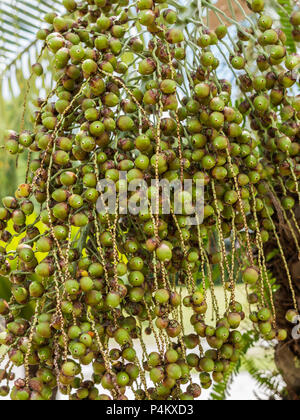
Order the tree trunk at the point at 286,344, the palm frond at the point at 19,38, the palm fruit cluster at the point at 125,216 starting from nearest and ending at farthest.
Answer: the palm fruit cluster at the point at 125,216
the tree trunk at the point at 286,344
the palm frond at the point at 19,38

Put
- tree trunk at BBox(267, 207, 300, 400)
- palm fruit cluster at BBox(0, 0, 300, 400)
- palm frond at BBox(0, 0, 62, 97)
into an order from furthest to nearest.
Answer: palm frond at BBox(0, 0, 62, 97) < tree trunk at BBox(267, 207, 300, 400) < palm fruit cluster at BBox(0, 0, 300, 400)

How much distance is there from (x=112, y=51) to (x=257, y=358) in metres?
1.24

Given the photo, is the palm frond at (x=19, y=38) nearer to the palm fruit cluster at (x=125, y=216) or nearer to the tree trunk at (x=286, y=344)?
the palm fruit cluster at (x=125, y=216)

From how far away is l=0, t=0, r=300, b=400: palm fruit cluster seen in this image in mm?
583

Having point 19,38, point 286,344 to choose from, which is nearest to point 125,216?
point 286,344

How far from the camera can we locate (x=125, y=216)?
27.6 inches

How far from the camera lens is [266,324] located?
66cm

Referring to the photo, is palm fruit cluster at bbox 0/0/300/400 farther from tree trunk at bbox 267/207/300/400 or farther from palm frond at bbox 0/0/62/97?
palm frond at bbox 0/0/62/97

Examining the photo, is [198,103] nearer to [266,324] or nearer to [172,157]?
[172,157]

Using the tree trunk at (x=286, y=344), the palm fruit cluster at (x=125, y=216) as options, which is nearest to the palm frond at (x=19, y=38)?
the palm fruit cluster at (x=125, y=216)

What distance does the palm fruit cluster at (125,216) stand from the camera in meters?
0.58

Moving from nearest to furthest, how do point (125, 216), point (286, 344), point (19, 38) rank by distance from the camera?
point (125, 216), point (286, 344), point (19, 38)

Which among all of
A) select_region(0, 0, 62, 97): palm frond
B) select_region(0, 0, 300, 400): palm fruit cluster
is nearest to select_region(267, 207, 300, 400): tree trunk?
select_region(0, 0, 300, 400): palm fruit cluster

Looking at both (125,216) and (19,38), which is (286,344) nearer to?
(125,216)
